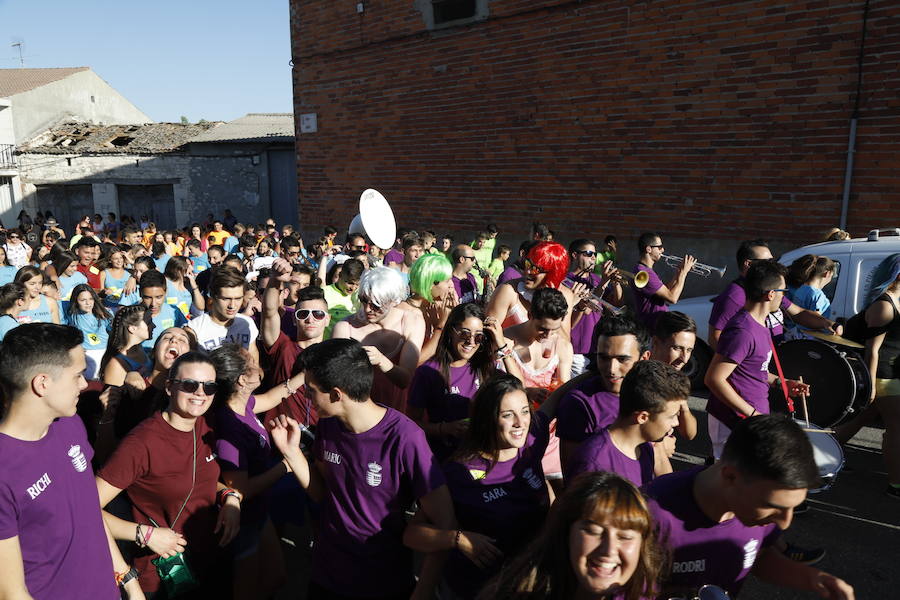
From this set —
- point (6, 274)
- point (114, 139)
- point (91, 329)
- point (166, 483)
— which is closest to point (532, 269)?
point (166, 483)

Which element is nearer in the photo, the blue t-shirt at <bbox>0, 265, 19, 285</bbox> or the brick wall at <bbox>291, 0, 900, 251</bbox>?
the blue t-shirt at <bbox>0, 265, 19, 285</bbox>

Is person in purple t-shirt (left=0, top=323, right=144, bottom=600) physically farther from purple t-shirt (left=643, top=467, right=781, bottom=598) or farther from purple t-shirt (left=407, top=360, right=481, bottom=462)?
purple t-shirt (left=643, top=467, right=781, bottom=598)

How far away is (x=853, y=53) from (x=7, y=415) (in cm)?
895

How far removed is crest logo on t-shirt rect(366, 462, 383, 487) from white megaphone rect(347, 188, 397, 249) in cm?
642

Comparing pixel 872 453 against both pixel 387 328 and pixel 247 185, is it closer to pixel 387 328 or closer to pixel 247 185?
pixel 387 328

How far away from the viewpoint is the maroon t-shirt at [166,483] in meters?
2.65

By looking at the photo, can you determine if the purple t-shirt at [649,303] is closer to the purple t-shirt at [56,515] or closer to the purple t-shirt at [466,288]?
the purple t-shirt at [466,288]

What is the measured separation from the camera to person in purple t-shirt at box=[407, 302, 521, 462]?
3.35m

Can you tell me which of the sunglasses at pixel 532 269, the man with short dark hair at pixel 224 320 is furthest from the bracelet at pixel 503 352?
the man with short dark hair at pixel 224 320

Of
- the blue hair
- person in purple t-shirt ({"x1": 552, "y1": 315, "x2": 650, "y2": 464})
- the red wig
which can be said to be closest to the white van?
the blue hair

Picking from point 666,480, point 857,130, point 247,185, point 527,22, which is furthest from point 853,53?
point 247,185

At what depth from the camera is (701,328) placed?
7137 millimetres

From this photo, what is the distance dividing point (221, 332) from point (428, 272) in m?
1.51

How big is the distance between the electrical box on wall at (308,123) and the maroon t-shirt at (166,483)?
37.9 ft
